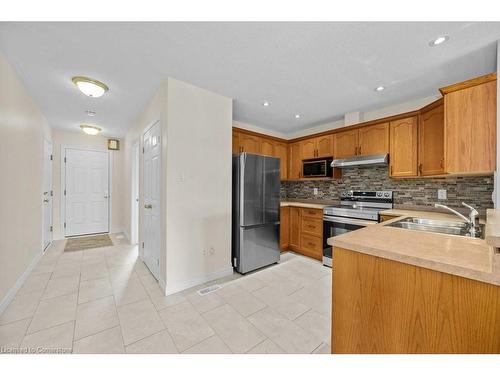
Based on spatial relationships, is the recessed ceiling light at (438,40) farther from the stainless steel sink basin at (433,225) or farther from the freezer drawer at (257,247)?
the freezer drawer at (257,247)

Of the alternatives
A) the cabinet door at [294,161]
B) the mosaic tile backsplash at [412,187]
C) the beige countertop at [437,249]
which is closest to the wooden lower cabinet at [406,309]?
the beige countertop at [437,249]

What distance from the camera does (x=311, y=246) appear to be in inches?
131

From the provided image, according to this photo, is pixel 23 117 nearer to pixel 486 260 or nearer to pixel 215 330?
pixel 215 330

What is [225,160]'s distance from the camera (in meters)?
2.68

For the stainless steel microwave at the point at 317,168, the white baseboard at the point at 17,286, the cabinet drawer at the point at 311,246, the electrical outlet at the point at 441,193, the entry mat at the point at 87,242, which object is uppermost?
the stainless steel microwave at the point at 317,168

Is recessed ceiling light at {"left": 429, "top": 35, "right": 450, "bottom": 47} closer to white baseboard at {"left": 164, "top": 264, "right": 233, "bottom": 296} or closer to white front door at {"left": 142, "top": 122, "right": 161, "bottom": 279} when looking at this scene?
Answer: white front door at {"left": 142, "top": 122, "right": 161, "bottom": 279}

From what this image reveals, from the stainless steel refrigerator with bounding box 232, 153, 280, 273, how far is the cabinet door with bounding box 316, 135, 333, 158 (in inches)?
40.5

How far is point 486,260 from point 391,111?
9.30ft

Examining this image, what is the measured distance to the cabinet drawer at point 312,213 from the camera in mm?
3236

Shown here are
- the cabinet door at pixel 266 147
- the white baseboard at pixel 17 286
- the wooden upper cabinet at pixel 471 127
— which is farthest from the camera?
the cabinet door at pixel 266 147

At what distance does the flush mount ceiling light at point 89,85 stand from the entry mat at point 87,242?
2880mm

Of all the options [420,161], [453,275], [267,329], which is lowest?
[267,329]

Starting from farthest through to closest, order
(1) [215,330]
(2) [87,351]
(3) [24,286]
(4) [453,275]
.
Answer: (3) [24,286] < (1) [215,330] < (2) [87,351] < (4) [453,275]

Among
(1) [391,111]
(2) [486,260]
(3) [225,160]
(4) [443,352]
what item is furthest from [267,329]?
(1) [391,111]
